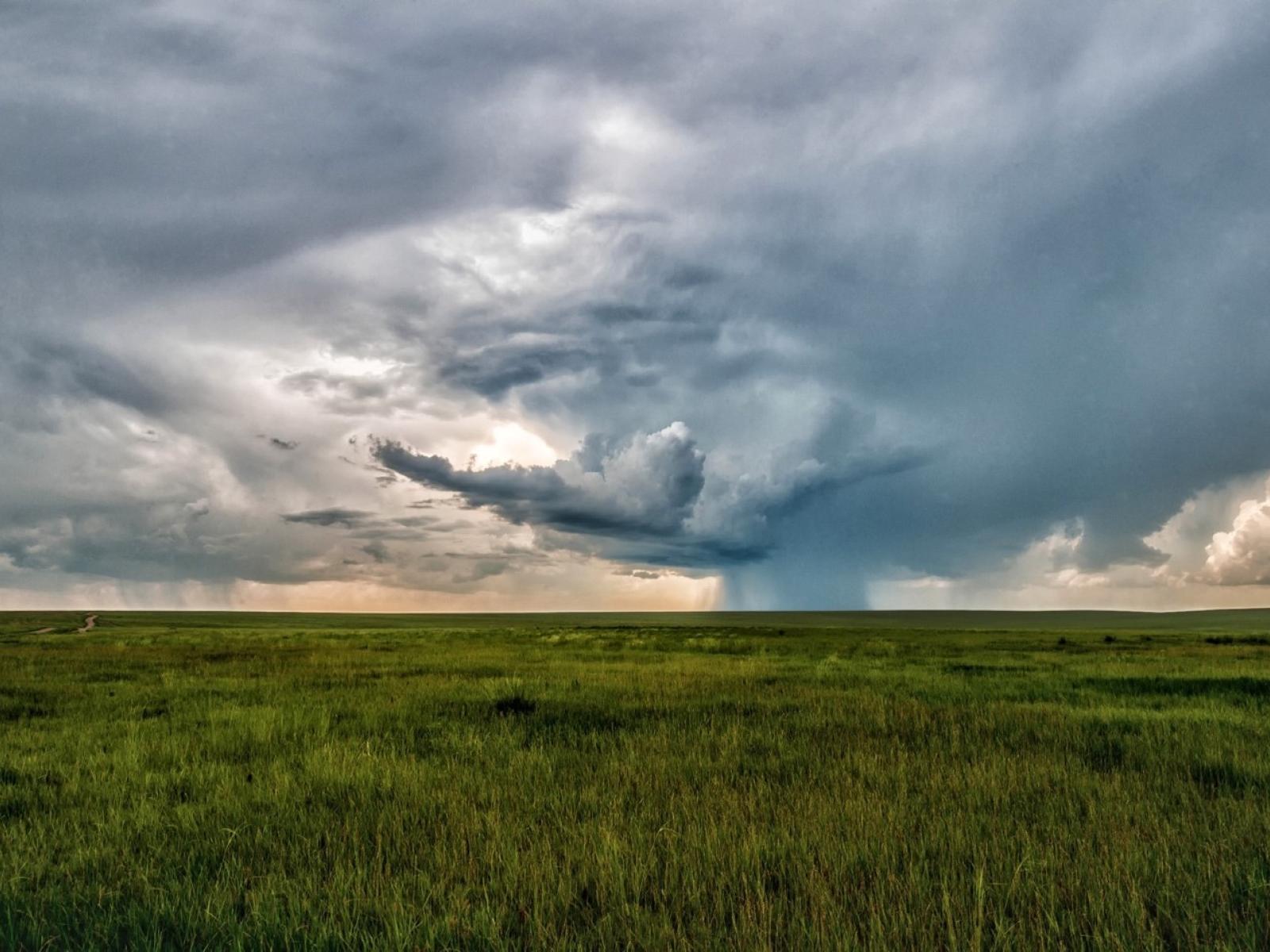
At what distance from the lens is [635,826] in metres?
5.89

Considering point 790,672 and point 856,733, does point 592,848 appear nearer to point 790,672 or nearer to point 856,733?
point 856,733

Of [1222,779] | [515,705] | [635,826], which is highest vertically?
[635,826]

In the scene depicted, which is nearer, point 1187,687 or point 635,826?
point 635,826

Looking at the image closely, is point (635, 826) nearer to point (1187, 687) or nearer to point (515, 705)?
point (515, 705)

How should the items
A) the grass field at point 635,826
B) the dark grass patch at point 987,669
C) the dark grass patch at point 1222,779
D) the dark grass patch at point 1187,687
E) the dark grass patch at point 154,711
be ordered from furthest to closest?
the dark grass patch at point 987,669 → the dark grass patch at point 1187,687 → the dark grass patch at point 154,711 → the dark grass patch at point 1222,779 → the grass field at point 635,826

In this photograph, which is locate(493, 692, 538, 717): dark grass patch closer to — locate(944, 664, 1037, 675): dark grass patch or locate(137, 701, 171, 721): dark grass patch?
locate(137, 701, 171, 721): dark grass patch

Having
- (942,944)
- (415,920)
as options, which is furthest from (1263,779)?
(415,920)

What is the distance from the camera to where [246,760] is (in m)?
9.16

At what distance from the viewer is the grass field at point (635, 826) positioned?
4.15 meters

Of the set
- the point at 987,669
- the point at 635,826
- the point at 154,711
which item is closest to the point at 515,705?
the point at 154,711

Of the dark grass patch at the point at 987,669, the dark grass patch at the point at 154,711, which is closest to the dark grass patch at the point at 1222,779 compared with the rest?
the dark grass patch at the point at 987,669

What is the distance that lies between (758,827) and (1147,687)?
1899 centimetres

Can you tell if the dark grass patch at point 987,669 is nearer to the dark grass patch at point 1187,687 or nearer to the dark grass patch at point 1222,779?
the dark grass patch at point 1187,687

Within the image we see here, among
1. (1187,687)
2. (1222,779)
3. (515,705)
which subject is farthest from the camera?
(1187,687)
